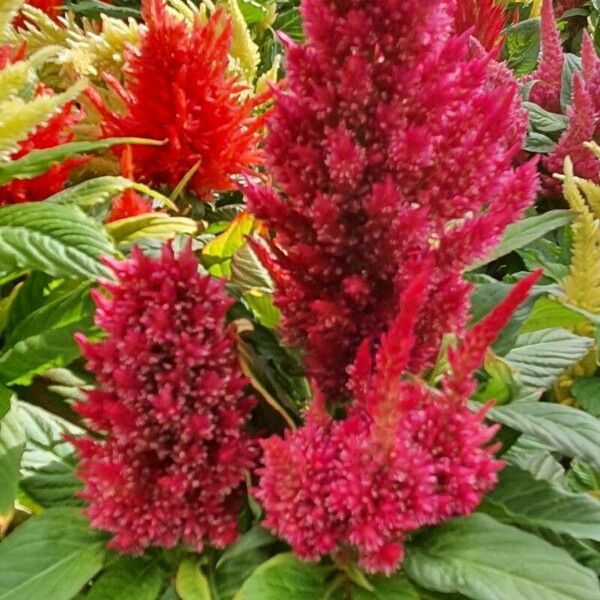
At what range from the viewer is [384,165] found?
1.97ft

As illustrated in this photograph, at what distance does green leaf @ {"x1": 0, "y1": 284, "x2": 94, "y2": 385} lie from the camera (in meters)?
0.76

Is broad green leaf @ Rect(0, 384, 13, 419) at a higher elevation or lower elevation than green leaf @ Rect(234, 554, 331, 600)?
higher

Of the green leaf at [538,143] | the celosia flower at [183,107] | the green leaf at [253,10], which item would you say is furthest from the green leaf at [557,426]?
the green leaf at [253,10]

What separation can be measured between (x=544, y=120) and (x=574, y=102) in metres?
0.21

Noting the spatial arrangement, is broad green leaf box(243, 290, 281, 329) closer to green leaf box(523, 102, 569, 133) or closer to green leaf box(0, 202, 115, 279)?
green leaf box(0, 202, 115, 279)

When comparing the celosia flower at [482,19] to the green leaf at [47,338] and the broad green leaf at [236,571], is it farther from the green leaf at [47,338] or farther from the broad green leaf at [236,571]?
the broad green leaf at [236,571]

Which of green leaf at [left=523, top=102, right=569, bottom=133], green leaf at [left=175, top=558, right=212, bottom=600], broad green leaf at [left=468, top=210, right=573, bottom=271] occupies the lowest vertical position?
green leaf at [left=175, top=558, right=212, bottom=600]

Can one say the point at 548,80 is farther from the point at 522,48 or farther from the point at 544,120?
the point at 522,48

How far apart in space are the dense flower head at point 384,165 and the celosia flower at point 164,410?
91mm

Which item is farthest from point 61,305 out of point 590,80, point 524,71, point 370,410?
point 524,71

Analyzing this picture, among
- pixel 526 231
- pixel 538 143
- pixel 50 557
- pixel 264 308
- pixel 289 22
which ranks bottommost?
pixel 50 557

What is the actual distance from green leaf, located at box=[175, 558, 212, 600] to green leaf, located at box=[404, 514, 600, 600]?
0.51ft

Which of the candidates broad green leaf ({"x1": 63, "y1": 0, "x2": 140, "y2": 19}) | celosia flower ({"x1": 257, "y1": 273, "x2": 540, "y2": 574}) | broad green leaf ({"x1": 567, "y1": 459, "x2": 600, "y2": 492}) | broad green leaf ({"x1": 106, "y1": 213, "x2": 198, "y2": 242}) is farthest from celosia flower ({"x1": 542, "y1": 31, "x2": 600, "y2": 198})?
broad green leaf ({"x1": 63, "y1": 0, "x2": 140, "y2": 19})

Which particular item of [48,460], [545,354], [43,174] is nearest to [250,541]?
[48,460]
